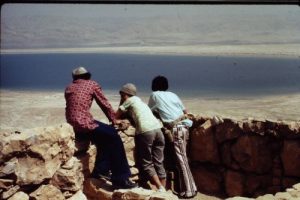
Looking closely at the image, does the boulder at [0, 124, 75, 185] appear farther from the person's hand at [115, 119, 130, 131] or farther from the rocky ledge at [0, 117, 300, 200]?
the person's hand at [115, 119, 130, 131]

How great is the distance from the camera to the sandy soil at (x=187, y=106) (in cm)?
1520

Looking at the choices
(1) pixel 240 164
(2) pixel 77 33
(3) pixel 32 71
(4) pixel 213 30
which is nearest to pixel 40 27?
(2) pixel 77 33

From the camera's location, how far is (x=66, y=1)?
15.1 ft

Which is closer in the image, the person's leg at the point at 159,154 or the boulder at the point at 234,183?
the person's leg at the point at 159,154

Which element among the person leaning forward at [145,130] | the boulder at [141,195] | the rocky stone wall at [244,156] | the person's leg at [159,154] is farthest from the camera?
the rocky stone wall at [244,156]

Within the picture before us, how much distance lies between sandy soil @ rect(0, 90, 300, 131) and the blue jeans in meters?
7.75

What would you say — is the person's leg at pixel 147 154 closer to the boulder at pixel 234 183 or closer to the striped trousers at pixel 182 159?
the striped trousers at pixel 182 159

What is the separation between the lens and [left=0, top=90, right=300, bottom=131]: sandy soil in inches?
598

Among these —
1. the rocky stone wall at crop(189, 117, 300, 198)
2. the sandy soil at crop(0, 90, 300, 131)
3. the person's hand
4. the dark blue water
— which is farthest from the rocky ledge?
the dark blue water

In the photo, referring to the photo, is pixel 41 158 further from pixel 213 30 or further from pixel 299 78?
pixel 213 30

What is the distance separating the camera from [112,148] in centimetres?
660

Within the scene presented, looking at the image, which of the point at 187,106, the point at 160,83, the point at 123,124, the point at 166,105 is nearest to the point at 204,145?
the point at 166,105

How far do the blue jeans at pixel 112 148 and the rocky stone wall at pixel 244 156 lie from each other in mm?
2246

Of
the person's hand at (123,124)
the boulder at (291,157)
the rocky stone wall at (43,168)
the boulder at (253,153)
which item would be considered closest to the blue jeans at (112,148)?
the rocky stone wall at (43,168)
